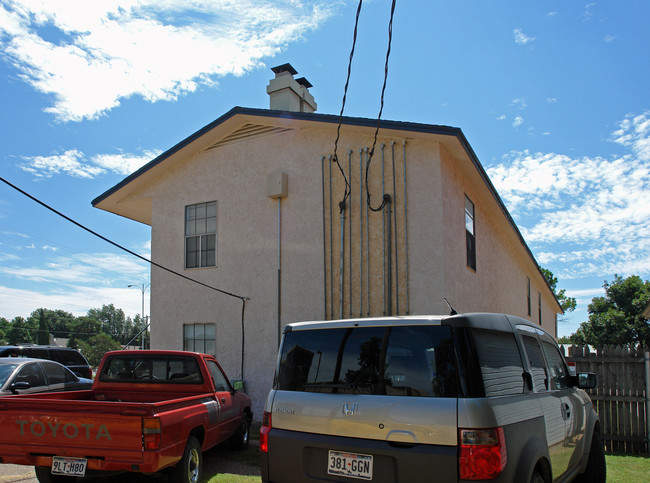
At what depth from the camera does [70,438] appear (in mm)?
5418

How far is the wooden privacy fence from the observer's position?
9406 millimetres

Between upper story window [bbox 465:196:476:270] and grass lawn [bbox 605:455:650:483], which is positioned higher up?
upper story window [bbox 465:196:476:270]

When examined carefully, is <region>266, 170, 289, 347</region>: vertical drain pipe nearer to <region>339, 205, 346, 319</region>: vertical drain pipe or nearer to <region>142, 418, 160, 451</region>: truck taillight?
<region>339, 205, 346, 319</region>: vertical drain pipe

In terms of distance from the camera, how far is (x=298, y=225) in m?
11.5

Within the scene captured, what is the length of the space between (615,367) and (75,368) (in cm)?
1336

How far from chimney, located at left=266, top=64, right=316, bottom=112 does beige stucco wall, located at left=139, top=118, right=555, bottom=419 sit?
146cm

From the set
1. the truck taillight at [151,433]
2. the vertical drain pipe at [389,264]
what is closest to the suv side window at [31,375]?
the truck taillight at [151,433]

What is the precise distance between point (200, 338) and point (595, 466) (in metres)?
8.77

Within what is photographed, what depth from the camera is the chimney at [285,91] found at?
43.9ft

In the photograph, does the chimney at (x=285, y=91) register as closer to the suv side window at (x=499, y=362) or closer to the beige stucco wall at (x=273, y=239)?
the beige stucco wall at (x=273, y=239)

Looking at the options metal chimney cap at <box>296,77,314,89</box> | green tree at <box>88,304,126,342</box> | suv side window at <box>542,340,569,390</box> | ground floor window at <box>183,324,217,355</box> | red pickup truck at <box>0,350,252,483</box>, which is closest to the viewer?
suv side window at <box>542,340,569,390</box>

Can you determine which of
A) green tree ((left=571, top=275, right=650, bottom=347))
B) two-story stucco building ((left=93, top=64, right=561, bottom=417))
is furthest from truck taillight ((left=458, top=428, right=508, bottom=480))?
green tree ((left=571, top=275, right=650, bottom=347))

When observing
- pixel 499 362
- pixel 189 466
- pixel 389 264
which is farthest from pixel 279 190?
pixel 499 362

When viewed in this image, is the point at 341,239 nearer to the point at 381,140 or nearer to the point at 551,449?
the point at 381,140
